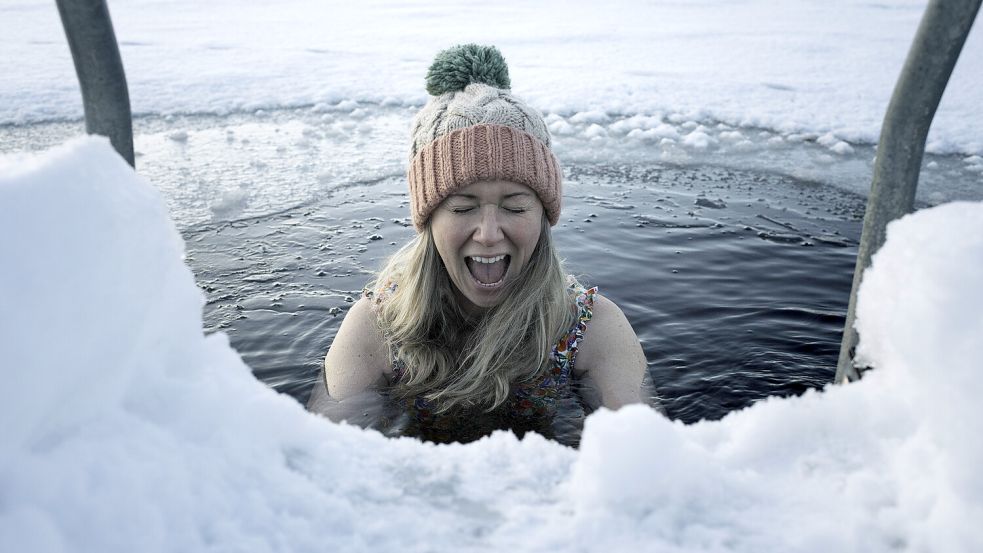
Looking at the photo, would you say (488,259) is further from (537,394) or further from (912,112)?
(912,112)

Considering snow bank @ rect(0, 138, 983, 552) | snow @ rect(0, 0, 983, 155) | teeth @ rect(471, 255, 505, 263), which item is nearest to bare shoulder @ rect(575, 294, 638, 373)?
teeth @ rect(471, 255, 505, 263)

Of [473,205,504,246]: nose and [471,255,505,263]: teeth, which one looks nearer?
[473,205,504,246]: nose

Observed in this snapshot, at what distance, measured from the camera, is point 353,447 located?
3.80 feet

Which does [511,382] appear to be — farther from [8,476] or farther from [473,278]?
[8,476]

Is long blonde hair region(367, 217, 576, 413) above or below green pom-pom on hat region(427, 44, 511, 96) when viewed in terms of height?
below

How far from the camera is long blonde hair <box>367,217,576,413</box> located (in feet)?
10.5

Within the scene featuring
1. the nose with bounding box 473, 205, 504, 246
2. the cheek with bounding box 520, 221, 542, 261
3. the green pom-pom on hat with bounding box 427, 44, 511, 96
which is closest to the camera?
the nose with bounding box 473, 205, 504, 246

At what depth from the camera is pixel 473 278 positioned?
10.1ft

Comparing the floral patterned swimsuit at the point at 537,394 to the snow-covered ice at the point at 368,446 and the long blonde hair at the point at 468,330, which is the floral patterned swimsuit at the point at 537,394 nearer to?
the long blonde hair at the point at 468,330

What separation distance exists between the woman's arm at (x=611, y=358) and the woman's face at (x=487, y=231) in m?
0.55

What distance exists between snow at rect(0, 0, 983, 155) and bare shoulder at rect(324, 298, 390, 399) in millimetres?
5760

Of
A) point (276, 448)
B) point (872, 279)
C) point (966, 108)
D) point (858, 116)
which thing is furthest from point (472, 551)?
point (966, 108)

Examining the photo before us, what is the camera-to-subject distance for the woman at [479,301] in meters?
2.97

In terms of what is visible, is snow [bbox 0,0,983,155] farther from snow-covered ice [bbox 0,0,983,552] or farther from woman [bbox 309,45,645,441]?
snow-covered ice [bbox 0,0,983,552]
